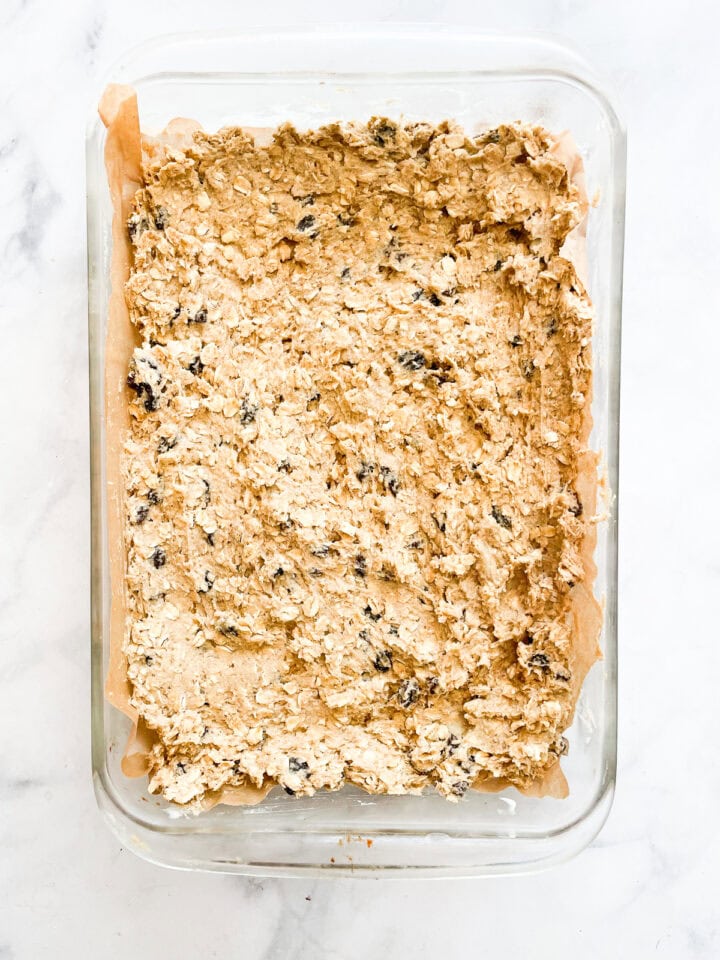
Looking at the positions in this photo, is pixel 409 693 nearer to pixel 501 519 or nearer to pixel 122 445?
pixel 501 519

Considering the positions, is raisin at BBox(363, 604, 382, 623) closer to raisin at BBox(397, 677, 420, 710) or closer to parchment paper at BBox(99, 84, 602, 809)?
raisin at BBox(397, 677, 420, 710)

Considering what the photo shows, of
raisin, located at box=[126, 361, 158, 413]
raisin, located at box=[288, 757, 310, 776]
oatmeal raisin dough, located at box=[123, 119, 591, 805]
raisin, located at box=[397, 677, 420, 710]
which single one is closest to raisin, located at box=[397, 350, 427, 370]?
oatmeal raisin dough, located at box=[123, 119, 591, 805]

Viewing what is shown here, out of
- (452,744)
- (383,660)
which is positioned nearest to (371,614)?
(383,660)

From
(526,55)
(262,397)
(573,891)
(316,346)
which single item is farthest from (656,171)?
(573,891)

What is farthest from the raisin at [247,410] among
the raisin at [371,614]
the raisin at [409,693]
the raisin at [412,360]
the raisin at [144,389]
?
the raisin at [409,693]

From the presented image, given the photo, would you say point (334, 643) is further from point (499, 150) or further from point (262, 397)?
point (499, 150)
